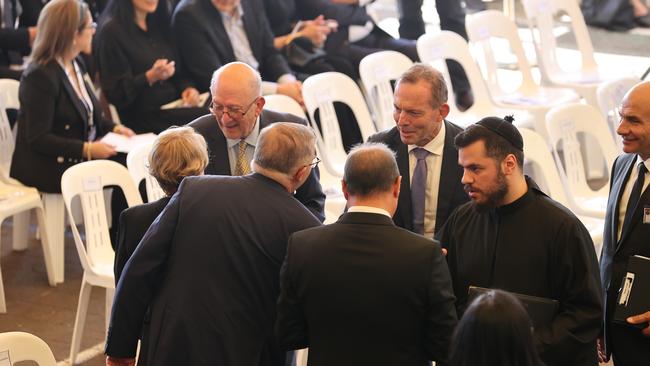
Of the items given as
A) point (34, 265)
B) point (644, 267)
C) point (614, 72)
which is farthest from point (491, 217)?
point (614, 72)

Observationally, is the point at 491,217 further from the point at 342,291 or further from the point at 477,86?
the point at 477,86

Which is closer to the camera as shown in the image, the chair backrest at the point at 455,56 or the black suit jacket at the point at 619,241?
the black suit jacket at the point at 619,241

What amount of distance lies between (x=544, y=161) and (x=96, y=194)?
223 centimetres

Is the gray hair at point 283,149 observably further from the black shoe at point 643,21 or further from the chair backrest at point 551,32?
the black shoe at point 643,21

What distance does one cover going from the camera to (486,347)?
264 cm

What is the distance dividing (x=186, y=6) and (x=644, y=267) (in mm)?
4107

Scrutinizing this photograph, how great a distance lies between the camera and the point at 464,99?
836 cm

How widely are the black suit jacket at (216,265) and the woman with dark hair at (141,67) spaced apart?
320cm

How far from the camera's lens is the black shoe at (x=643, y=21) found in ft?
33.6

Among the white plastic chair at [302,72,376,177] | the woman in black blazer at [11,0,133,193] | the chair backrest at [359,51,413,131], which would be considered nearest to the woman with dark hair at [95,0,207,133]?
the woman in black blazer at [11,0,133,193]

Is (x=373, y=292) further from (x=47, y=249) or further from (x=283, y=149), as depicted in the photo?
(x=47, y=249)

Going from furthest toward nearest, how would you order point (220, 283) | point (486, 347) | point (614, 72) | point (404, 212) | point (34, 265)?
point (614, 72) < point (34, 265) < point (404, 212) < point (220, 283) < point (486, 347)

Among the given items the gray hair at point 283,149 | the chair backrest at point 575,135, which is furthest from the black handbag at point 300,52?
the gray hair at point 283,149

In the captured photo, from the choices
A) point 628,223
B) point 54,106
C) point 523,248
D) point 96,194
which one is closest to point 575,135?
point 628,223
